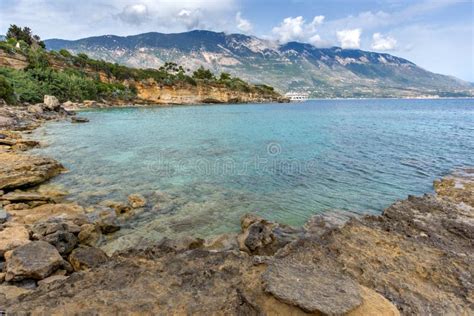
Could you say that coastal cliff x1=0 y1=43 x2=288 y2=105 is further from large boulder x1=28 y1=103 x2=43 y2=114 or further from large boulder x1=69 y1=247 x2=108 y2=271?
large boulder x1=69 y1=247 x2=108 y2=271

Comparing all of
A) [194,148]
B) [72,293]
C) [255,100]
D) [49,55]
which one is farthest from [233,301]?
[255,100]

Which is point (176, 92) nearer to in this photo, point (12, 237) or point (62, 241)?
point (12, 237)

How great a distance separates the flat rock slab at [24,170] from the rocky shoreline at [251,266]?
6.54 feet

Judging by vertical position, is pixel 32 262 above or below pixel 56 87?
below

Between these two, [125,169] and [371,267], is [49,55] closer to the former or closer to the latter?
[125,169]

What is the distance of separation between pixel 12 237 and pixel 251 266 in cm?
769

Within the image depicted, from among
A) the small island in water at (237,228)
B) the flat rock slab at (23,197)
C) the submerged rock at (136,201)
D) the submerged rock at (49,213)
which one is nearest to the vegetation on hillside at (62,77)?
the small island in water at (237,228)

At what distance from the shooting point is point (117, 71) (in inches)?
4267

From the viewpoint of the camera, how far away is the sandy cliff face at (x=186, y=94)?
109875 millimetres

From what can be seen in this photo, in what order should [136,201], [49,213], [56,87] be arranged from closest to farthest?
[49,213]
[136,201]
[56,87]

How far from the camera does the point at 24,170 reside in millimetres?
15070

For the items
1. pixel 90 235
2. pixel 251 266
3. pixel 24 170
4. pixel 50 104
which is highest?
pixel 50 104

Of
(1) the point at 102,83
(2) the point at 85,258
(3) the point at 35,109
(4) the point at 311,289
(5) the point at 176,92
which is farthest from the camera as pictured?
(5) the point at 176,92

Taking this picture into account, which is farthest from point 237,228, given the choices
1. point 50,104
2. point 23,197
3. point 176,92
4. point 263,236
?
point 176,92
